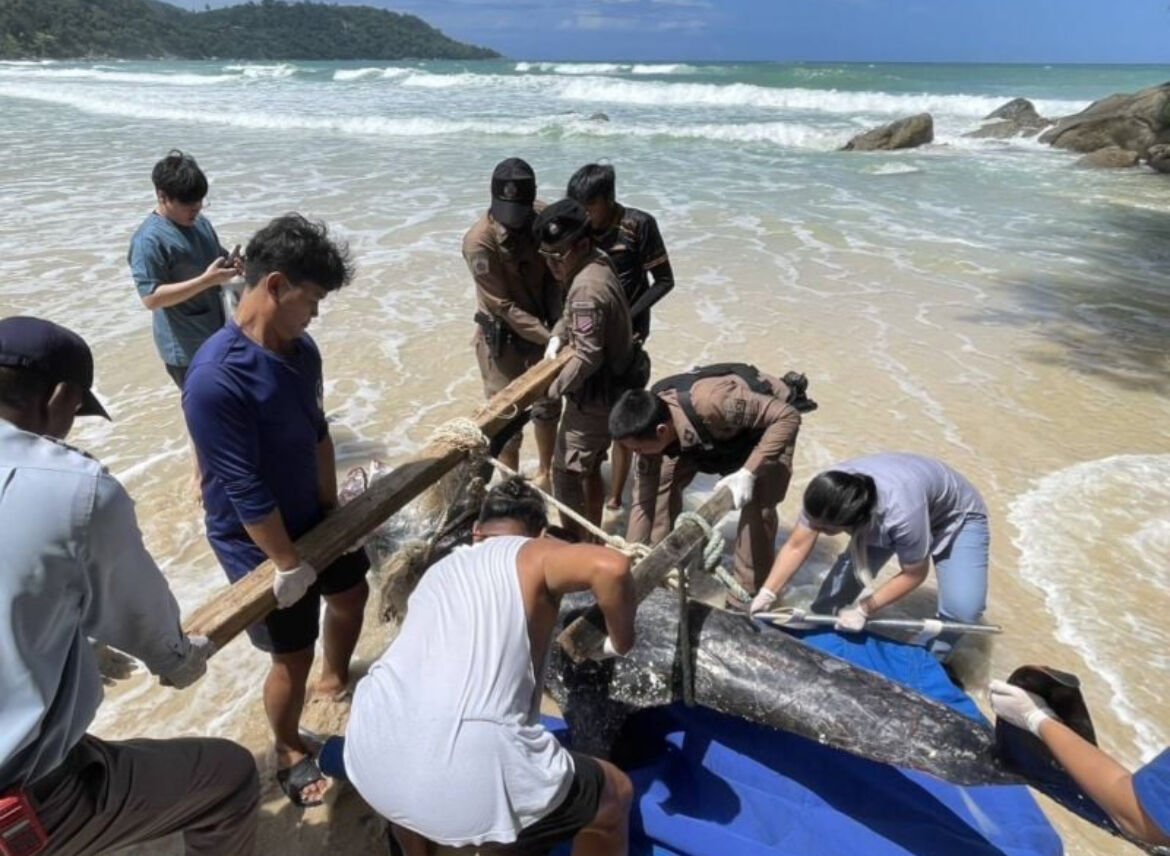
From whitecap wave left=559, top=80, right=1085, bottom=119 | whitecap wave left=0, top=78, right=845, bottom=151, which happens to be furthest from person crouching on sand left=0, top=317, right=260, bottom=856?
whitecap wave left=559, top=80, right=1085, bottom=119

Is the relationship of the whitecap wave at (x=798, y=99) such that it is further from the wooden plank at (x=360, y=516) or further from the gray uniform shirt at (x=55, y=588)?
the gray uniform shirt at (x=55, y=588)

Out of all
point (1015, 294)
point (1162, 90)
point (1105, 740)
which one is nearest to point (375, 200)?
point (1015, 294)

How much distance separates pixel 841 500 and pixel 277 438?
7.35 feet

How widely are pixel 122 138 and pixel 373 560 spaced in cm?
2111

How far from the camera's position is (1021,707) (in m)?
2.31

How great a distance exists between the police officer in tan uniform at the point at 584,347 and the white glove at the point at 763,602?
4.06 ft

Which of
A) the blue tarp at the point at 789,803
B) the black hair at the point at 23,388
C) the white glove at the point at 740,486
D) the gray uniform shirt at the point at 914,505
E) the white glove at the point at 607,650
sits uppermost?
the black hair at the point at 23,388

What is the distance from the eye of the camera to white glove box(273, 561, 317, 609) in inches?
102

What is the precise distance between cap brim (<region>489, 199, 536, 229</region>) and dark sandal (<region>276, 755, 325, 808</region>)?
2.70 meters

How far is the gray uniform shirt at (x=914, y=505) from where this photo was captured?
11.9ft

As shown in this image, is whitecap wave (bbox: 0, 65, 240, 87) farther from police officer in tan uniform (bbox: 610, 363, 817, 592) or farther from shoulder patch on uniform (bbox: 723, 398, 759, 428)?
shoulder patch on uniform (bbox: 723, 398, 759, 428)

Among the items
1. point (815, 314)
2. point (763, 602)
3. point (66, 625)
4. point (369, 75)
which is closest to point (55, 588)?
point (66, 625)

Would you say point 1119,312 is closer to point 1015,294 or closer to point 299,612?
point 1015,294

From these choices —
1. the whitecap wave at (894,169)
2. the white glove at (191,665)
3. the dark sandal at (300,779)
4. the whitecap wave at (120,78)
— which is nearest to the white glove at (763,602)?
the dark sandal at (300,779)
